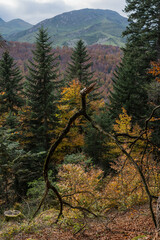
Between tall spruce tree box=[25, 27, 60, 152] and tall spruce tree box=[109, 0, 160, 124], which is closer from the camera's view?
tall spruce tree box=[109, 0, 160, 124]

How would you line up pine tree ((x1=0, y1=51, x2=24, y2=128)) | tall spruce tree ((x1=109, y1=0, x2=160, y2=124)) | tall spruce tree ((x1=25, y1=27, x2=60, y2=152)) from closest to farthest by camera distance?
1. tall spruce tree ((x1=109, y1=0, x2=160, y2=124))
2. tall spruce tree ((x1=25, y1=27, x2=60, y2=152))
3. pine tree ((x1=0, y1=51, x2=24, y2=128))

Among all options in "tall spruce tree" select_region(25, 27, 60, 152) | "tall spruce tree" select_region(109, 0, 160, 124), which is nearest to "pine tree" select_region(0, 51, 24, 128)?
"tall spruce tree" select_region(25, 27, 60, 152)

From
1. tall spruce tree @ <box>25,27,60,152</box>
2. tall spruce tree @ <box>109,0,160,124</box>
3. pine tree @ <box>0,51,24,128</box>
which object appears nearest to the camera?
tall spruce tree @ <box>109,0,160,124</box>

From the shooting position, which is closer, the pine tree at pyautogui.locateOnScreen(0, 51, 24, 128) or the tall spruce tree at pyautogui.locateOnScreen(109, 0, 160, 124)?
the tall spruce tree at pyautogui.locateOnScreen(109, 0, 160, 124)

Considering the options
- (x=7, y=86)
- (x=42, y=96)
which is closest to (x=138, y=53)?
(x=42, y=96)

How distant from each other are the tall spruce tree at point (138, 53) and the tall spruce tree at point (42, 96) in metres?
7.51

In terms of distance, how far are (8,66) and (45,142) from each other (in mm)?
9673

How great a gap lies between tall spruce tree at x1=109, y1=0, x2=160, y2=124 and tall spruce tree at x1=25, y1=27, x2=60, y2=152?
24.6ft

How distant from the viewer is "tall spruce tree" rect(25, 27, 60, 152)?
57.1ft

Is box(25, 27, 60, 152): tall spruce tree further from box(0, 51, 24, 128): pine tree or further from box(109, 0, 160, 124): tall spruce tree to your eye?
box(109, 0, 160, 124): tall spruce tree

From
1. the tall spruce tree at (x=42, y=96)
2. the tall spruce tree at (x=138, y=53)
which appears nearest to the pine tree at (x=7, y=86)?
the tall spruce tree at (x=42, y=96)

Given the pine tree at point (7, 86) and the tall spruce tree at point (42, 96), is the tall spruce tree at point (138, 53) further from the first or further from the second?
the pine tree at point (7, 86)

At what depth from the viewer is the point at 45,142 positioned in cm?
1772

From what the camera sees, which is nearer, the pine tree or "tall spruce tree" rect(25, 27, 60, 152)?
"tall spruce tree" rect(25, 27, 60, 152)
